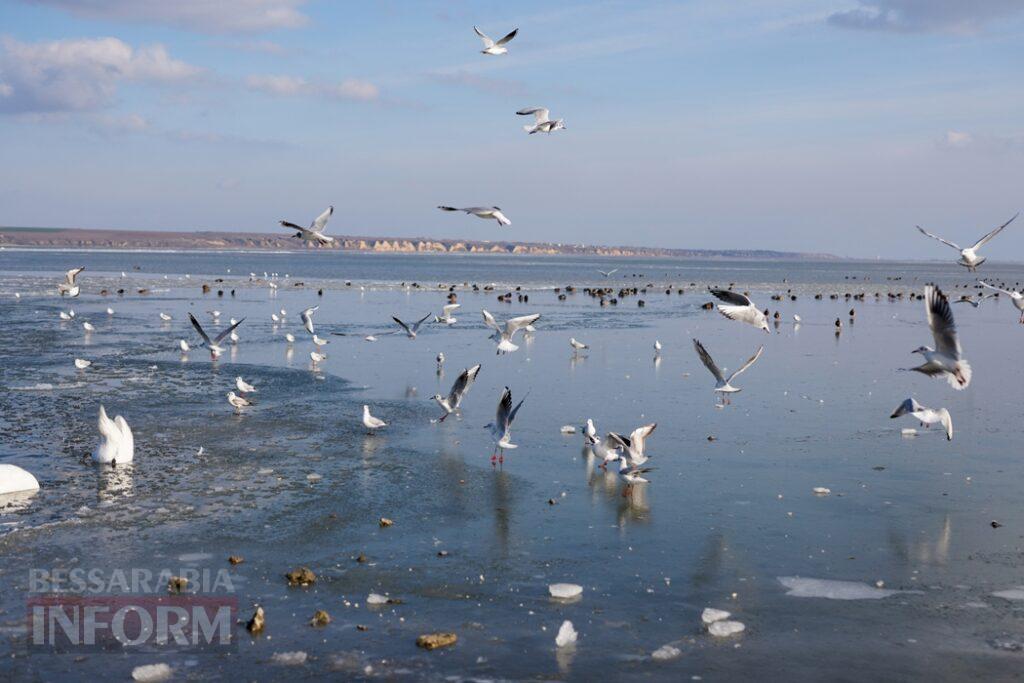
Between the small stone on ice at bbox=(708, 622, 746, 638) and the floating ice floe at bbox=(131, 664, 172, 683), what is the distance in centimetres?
498

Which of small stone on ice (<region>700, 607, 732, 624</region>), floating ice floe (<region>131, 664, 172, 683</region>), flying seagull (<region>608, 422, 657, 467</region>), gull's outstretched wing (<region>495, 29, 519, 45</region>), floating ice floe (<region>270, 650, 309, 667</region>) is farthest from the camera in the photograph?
gull's outstretched wing (<region>495, 29, 519, 45</region>)

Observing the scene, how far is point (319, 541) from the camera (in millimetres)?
11734

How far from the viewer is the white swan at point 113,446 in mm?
15148

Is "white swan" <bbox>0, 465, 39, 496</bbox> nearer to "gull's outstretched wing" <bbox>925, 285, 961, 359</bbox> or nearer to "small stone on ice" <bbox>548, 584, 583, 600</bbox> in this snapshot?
"small stone on ice" <bbox>548, 584, 583, 600</bbox>

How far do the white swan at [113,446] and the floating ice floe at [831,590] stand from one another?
10.3 meters

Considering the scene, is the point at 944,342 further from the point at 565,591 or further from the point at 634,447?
the point at 565,591

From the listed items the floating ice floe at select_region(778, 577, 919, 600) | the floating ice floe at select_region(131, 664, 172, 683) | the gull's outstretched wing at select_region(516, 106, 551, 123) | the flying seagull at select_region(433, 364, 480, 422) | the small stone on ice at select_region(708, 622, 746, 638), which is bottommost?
the floating ice floe at select_region(131, 664, 172, 683)

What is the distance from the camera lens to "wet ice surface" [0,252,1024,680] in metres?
8.91

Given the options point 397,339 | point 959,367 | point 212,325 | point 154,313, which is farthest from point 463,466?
point 154,313

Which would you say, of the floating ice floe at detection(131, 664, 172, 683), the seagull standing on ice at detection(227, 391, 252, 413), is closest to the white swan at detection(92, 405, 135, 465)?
the seagull standing on ice at detection(227, 391, 252, 413)

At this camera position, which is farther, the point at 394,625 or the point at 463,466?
the point at 463,466

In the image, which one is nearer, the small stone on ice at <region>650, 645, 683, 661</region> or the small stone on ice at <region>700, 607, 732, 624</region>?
the small stone on ice at <region>650, 645, 683, 661</region>

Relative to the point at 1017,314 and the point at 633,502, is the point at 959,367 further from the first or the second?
the point at 1017,314

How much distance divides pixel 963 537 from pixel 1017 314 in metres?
43.8
